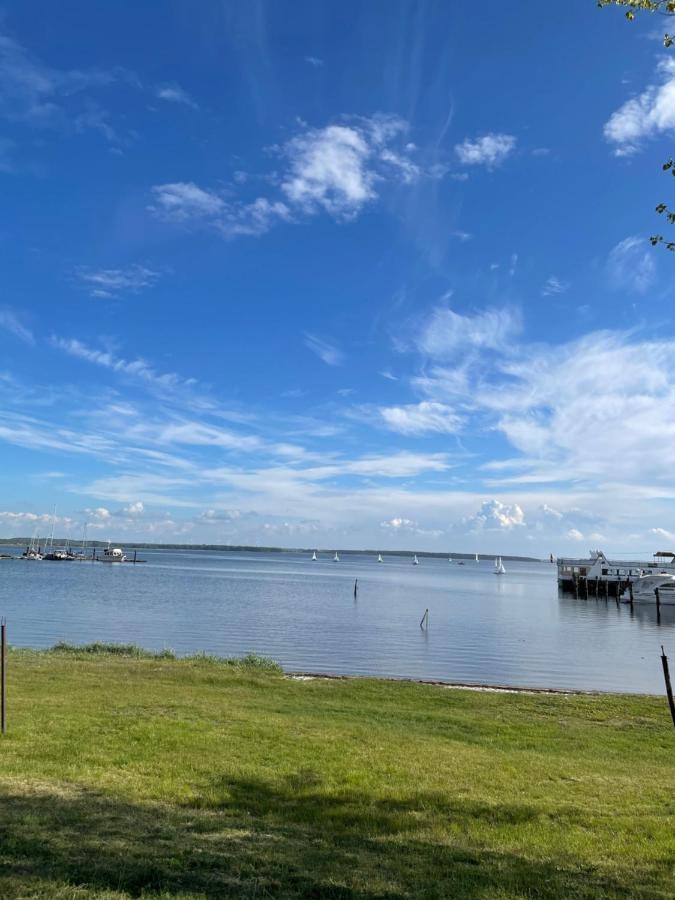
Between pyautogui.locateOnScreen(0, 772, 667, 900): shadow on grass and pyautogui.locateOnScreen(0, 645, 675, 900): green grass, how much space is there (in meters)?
0.03

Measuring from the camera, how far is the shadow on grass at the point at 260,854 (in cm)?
562

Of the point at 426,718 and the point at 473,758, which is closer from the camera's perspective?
the point at 473,758

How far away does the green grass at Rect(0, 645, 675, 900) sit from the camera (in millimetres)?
5938

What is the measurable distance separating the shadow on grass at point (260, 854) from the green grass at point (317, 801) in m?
0.03

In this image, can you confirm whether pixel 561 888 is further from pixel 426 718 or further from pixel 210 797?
pixel 426 718

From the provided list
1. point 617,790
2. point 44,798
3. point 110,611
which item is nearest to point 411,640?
point 110,611

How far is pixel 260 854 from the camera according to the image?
6.46 m

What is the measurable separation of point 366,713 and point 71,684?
7.51 m

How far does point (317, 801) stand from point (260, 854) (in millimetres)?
2325

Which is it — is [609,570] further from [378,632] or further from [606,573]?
[378,632]

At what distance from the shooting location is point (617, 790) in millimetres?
10047

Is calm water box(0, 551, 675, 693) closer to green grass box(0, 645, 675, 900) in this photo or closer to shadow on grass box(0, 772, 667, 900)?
green grass box(0, 645, 675, 900)

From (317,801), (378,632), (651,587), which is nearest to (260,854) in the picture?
(317,801)

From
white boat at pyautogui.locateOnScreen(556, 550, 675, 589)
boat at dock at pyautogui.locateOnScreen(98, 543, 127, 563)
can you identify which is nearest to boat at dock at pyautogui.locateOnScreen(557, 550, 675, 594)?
white boat at pyautogui.locateOnScreen(556, 550, 675, 589)
